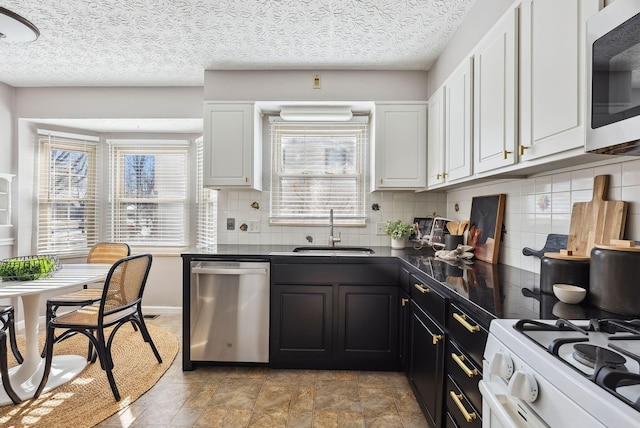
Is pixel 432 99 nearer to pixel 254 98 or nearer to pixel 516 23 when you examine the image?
pixel 516 23

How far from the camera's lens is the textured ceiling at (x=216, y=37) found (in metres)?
2.16

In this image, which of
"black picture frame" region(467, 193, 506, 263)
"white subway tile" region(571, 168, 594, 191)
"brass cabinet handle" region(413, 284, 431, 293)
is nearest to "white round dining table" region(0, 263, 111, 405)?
"brass cabinet handle" region(413, 284, 431, 293)

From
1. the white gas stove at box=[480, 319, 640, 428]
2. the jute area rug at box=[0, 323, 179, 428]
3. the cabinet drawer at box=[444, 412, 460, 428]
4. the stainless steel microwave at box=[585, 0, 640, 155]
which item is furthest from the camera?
the jute area rug at box=[0, 323, 179, 428]

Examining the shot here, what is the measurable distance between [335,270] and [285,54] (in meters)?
1.84

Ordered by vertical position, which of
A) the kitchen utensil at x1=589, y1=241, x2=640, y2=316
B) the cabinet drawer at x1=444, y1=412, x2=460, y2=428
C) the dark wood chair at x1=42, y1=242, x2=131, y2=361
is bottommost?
the cabinet drawer at x1=444, y1=412, x2=460, y2=428

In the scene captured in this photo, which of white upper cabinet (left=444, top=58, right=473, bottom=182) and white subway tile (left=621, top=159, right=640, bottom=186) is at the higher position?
white upper cabinet (left=444, top=58, right=473, bottom=182)

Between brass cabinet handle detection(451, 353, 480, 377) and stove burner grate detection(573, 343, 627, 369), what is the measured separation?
530mm

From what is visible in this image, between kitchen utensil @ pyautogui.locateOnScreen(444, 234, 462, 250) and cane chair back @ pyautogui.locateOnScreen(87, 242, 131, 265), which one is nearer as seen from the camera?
kitchen utensil @ pyautogui.locateOnScreen(444, 234, 462, 250)

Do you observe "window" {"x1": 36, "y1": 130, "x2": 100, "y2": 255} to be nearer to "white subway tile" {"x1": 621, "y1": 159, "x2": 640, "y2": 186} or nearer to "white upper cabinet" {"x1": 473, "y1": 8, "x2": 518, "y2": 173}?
"white upper cabinet" {"x1": 473, "y1": 8, "x2": 518, "y2": 173}

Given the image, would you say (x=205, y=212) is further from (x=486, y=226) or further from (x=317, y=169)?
(x=486, y=226)

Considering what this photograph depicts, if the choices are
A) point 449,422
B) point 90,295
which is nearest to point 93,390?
point 90,295

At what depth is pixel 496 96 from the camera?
65.4 inches

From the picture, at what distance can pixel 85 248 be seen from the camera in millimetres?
3857

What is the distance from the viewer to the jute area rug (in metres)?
1.92
